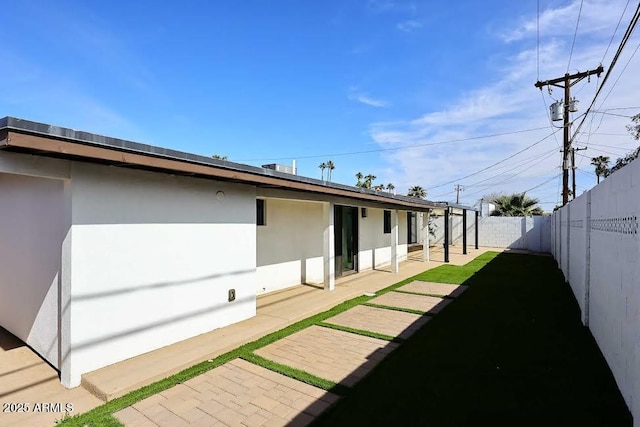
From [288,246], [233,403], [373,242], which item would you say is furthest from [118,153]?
[373,242]

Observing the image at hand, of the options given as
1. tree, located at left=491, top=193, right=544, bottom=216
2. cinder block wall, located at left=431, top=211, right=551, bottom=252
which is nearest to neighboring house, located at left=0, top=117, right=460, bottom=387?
cinder block wall, located at left=431, top=211, right=551, bottom=252

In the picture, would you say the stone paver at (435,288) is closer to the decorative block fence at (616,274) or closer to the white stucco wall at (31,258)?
the decorative block fence at (616,274)

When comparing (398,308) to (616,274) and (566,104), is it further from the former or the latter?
(566,104)

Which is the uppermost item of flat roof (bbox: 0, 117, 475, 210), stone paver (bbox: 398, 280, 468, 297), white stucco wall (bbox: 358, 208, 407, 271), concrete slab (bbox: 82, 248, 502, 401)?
flat roof (bbox: 0, 117, 475, 210)

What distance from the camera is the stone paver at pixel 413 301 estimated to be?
7524 millimetres

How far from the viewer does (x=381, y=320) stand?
259 inches

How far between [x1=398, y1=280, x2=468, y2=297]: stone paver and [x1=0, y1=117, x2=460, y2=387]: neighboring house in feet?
15.8

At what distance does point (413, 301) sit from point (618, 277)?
15.6ft

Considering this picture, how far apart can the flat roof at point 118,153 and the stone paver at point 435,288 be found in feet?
16.3

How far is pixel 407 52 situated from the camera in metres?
13.6

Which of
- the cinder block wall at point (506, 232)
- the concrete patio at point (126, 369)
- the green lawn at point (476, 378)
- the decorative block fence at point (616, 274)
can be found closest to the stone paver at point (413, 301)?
the green lawn at point (476, 378)

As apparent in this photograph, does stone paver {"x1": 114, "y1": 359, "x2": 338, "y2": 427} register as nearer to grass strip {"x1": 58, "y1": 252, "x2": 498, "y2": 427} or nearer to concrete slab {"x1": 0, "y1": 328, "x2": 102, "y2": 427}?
grass strip {"x1": 58, "y1": 252, "x2": 498, "y2": 427}

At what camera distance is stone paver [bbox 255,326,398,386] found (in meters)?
4.26

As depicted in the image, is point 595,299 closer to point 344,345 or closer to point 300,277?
point 344,345
